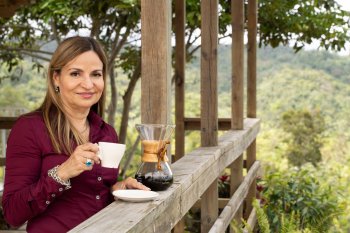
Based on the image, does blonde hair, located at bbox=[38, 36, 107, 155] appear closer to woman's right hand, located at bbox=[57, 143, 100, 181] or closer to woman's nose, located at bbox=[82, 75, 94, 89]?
woman's nose, located at bbox=[82, 75, 94, 89]

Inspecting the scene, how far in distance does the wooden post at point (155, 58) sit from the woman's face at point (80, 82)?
0.36m

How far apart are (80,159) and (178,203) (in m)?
0.65

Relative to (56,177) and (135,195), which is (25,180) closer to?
(56,177)

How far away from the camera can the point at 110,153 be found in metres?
1.83

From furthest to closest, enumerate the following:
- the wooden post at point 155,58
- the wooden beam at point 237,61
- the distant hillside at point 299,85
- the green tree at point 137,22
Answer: the distant hillside at point 299,85 → the green tree at point 137,22 → the wooden beam at point 237,61 → the wooden post at point 155,58

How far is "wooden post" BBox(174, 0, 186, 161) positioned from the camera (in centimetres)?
536

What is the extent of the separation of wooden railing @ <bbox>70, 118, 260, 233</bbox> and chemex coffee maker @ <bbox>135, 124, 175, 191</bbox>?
0.05 metres

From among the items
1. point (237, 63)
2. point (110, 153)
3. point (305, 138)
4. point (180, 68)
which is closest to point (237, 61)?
point (237, 63)

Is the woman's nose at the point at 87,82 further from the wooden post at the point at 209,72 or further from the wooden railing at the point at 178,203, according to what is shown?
the wooden post at the point at 209,72

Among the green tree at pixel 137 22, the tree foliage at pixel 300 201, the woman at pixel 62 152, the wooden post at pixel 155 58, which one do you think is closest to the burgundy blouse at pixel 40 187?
the woman at pixel 62 152

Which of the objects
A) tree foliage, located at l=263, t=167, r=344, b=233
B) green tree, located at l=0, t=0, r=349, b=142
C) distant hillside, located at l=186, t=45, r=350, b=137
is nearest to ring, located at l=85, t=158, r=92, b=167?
tree foliage, located at l=263, t=167, r=344, b=233

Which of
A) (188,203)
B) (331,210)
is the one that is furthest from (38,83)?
(188,203)

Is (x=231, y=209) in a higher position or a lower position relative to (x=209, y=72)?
lower

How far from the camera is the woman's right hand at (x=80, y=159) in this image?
1.78m
